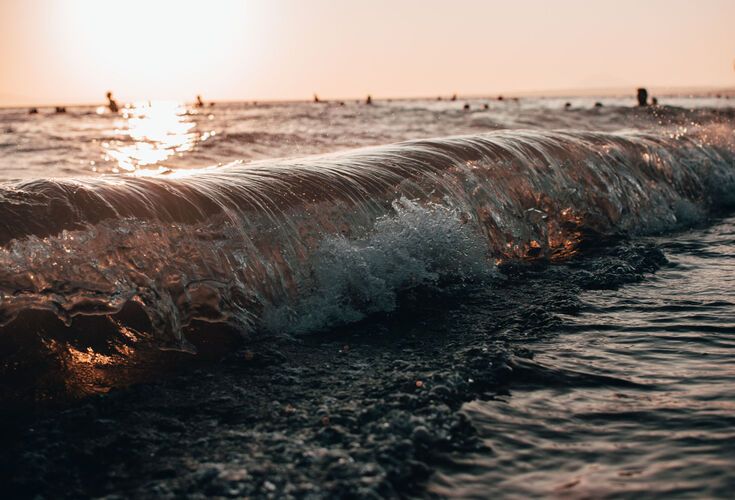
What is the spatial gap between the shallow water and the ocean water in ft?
0.04

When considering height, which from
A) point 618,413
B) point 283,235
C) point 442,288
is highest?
point 283,235

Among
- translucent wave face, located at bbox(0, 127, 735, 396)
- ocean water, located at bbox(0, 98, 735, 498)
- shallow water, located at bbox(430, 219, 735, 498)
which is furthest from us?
translucent wave face, located at bbox(0, 127, 735, 396)

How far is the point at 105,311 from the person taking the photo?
173 inches

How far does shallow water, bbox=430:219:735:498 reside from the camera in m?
2.88

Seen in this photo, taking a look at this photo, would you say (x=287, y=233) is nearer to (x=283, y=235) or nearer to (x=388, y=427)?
(x=283, y=235)

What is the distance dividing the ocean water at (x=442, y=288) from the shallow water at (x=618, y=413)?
0.01 meters

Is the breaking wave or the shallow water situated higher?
the breaking wave

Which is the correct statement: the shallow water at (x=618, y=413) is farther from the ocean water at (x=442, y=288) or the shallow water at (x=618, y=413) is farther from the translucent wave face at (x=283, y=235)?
the translucent wave face at (x=283, y=235)

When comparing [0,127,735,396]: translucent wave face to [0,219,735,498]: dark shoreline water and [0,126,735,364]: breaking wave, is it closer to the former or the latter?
[0,126,735,364]: breaking wave

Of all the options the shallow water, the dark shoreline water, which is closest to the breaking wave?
the dark shoreline water

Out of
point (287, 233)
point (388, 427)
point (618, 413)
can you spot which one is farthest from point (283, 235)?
point (618, 413)

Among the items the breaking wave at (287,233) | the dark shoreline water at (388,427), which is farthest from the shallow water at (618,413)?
the breaking wave at (287,233)

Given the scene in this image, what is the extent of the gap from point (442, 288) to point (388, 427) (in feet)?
9.29

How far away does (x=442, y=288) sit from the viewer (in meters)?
6.04
